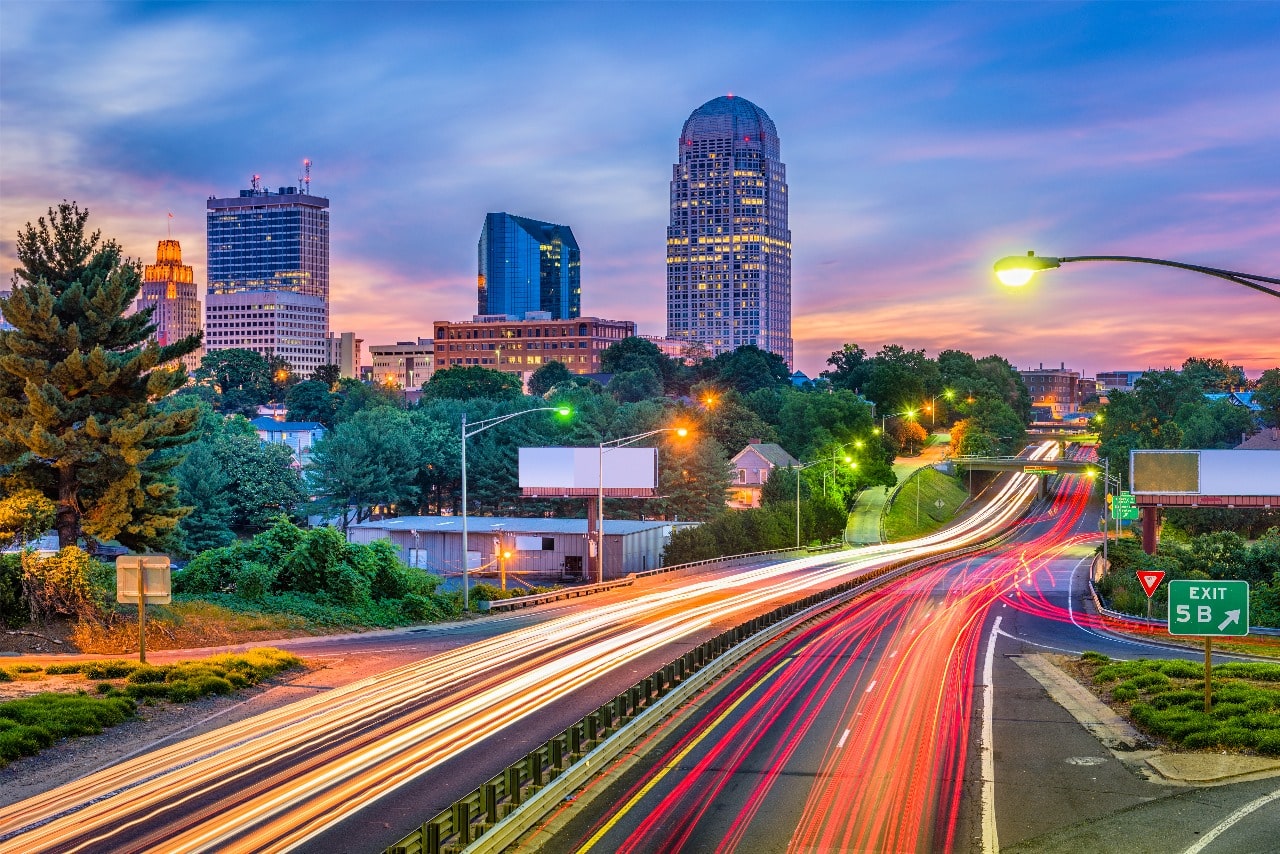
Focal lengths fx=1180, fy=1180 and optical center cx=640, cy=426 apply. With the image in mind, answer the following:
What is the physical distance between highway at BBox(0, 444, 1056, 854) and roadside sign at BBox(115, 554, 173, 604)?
4.93 metres

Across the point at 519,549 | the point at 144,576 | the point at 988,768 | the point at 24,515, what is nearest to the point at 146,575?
the point at 144,576

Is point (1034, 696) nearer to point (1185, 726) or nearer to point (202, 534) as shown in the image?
point (1185, 726)

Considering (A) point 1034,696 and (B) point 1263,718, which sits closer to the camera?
(B) point 1263,718

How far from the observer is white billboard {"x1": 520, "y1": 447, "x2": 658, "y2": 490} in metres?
79.9

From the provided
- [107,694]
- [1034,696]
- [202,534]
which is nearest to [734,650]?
[1034,696]

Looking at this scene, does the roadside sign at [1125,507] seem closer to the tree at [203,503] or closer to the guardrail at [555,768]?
the guardrail at [555,768]

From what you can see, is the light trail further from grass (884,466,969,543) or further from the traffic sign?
grass (884,466,969,543)

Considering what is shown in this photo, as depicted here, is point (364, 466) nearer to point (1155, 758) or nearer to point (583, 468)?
point (583, 468)

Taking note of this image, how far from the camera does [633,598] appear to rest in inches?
2231

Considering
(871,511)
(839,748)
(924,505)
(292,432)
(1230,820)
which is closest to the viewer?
(1230,820)

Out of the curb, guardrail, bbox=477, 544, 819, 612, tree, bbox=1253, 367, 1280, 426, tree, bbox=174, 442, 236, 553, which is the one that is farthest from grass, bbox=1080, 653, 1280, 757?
tree, bbox=1253, 367, 1280, 426

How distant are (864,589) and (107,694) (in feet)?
137

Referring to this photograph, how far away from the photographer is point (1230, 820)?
1798cm

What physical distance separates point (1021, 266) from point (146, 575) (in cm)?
2351
